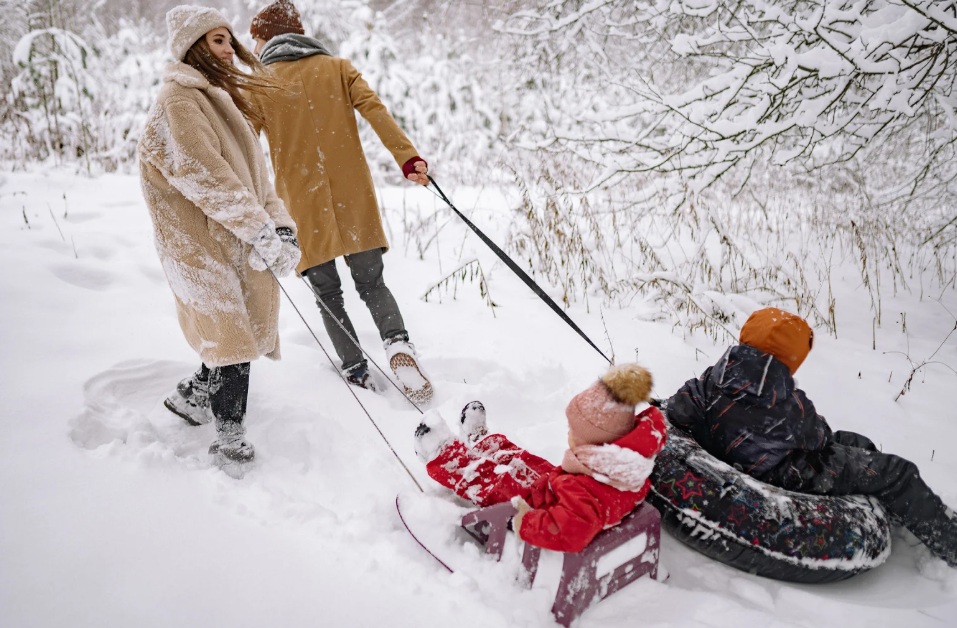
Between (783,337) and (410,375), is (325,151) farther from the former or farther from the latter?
(783,337)

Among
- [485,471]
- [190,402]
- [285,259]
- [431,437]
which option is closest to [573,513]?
[485,471]

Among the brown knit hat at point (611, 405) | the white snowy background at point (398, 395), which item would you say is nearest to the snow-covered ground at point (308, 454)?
the white snowy background at point (398, 395)

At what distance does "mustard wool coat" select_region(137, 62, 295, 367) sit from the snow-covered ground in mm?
539

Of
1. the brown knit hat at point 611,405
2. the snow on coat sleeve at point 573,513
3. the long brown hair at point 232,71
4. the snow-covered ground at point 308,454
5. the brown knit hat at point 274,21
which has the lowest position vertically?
the snow-covered ground at point 308,454

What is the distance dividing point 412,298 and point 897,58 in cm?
305

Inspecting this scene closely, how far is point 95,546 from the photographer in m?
1.50

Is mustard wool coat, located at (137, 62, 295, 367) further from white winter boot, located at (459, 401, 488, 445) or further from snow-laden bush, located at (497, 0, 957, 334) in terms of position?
snow-laden bush, located at (497, 0, 957, 334)

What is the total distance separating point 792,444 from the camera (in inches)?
73.5

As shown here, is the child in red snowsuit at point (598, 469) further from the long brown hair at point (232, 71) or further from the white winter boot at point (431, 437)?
the long brown hair at point (232, 71)

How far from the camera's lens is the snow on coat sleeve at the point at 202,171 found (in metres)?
1.65

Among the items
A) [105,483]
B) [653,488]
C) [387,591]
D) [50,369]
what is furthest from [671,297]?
[50,369]

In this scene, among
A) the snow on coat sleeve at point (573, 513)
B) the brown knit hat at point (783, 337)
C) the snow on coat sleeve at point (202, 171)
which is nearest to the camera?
the snow on coat sleeve at point (573, 513)

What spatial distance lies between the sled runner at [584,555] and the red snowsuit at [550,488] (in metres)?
0.04

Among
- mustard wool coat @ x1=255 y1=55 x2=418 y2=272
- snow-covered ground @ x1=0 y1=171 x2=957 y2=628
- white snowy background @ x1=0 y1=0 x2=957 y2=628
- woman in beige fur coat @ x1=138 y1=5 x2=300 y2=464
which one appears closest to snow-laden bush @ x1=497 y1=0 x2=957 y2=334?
white snowy background @ x1=0 y1=0 x2=957 y2=628
